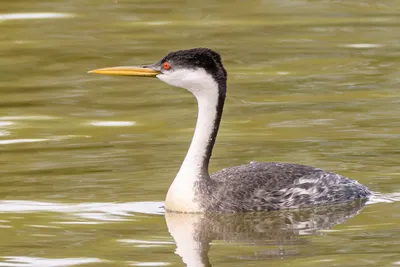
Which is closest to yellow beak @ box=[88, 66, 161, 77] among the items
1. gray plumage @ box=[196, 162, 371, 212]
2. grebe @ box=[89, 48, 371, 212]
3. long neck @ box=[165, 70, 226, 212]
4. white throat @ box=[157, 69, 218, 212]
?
grebe @ box=[89, 48, 371, 212]

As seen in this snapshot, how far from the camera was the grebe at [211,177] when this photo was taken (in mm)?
11203

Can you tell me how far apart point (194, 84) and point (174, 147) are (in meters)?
2.60

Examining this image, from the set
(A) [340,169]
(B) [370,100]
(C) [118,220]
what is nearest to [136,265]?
(C) [118,220]

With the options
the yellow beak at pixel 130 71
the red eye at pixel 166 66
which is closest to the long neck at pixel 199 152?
the red eye at pixel 166 66

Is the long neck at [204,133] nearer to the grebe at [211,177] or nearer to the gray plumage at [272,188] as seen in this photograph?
the grebe at [211,177]

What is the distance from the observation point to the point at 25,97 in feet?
55.1

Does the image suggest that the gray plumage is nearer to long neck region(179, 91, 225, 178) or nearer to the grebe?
the grebe

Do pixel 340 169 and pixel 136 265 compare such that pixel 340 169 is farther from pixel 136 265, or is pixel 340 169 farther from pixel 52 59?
pixel 52 59

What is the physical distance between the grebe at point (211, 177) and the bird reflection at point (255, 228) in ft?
0.32

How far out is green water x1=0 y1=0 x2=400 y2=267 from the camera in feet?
34.0

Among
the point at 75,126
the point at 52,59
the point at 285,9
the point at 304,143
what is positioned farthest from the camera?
the point at 285,9

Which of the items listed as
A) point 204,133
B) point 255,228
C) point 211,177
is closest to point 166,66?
point 204,133

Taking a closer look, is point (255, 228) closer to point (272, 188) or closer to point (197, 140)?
point (272, 188)

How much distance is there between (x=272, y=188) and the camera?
1143 cm
